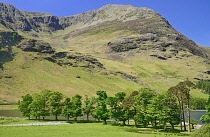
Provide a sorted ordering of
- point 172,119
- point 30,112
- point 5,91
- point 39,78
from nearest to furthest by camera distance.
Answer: point 172,119, point 30,112, point 5,91, point 39,78

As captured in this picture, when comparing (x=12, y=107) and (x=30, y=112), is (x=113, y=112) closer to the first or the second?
(x=30, y=112)

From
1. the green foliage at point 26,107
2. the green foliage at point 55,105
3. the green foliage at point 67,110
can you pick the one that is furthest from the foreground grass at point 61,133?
the green foliage at point 26,107

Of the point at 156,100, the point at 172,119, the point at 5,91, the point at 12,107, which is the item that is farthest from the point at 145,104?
the point at 5,91

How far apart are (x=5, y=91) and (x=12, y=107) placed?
42012 mm

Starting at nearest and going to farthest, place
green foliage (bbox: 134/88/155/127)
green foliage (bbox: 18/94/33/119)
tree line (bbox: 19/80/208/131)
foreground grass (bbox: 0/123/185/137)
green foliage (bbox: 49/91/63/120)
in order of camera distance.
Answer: foreground grass (bbox: 0/123/185/137) → tree line (bbox: 19/80/208/131) → green foliage (bbox: 134/88/155/127) → green foliage (bbox: 18/94/33/119) → green foliage (bbox: 49/91/63/120)

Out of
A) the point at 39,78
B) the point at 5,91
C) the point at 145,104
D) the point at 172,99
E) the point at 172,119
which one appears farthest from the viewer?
the point at 39,78

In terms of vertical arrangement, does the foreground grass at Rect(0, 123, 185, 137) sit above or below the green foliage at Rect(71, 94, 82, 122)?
below

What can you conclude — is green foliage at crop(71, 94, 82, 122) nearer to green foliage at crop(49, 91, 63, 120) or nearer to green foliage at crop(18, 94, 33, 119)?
green foliage at crop(49, 91, 63, 120)

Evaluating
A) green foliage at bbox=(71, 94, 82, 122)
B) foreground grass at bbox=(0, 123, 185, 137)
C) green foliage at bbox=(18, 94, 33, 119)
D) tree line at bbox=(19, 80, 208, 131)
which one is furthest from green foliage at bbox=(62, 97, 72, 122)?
foreground grass at bbox=(0, 123, 185, 137)

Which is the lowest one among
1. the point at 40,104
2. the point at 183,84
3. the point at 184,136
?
the point at 184,136

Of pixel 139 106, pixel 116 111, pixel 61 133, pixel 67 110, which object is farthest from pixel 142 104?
pixel 61 133

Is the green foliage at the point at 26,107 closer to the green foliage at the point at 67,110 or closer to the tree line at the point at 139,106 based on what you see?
the tree line at the point at 139,106

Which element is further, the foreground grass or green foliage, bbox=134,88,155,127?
green foliage, bbox=134,88,155,127

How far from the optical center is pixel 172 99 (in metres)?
62.4
